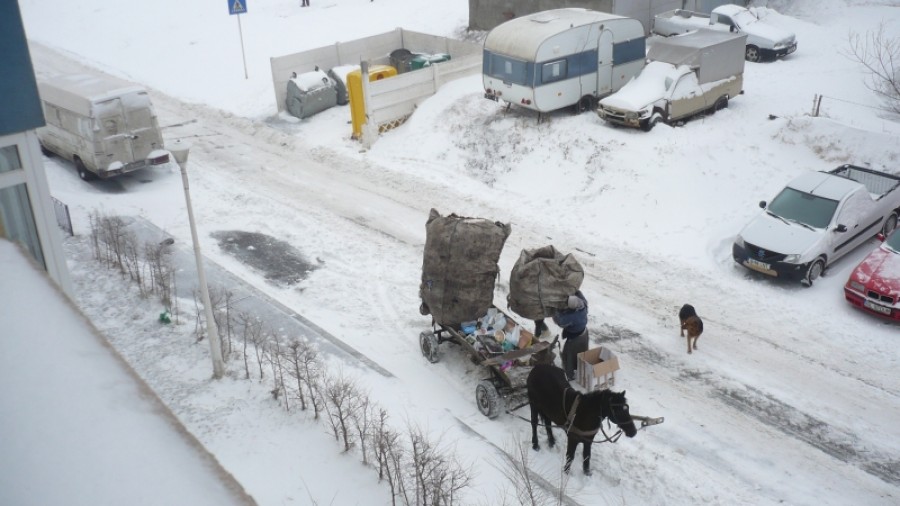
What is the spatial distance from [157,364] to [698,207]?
11.2 metres

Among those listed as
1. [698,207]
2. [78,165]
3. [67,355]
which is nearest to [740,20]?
[698,207]

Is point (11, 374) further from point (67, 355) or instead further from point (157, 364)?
point (157, 364)

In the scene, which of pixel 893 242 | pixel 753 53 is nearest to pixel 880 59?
pixel 753 53

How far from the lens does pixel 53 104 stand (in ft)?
65.4

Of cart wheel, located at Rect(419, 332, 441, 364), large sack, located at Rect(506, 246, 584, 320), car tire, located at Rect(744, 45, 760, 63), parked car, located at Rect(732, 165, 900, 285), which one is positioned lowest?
cart wheel, located at Rect(419, 332, 441, 364)

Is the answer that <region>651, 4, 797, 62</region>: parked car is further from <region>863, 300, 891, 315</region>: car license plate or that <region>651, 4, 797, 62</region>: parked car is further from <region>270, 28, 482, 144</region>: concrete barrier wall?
<region>863, 300, 891, 315</region>: car license plate

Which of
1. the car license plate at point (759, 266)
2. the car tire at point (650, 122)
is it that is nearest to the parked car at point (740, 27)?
the car tire at point (650, 122)

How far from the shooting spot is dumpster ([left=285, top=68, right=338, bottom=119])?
23.5m

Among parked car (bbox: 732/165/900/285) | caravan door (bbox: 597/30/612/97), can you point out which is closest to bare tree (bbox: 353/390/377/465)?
parked car (bbox: 732/165/900/285)

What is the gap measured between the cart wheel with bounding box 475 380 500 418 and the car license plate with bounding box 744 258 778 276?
608 centimetres

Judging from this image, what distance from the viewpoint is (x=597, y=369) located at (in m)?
10.6

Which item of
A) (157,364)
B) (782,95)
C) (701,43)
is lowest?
(157,364)

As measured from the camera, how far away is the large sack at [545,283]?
36.3 feet

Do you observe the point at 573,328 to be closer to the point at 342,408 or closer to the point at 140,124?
the point at 342,408
